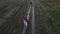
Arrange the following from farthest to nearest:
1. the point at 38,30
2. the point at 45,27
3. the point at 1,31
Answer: the point at 45,27 → the point at 38,30 → the point at 1,31

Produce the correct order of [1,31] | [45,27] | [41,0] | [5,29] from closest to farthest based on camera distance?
[1,31] < [5,29] < [45,27] < [41,0]

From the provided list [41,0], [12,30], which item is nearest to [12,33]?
[12,30]

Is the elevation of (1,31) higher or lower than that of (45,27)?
higher

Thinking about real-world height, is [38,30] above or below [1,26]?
below

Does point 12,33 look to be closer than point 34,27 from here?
Yes

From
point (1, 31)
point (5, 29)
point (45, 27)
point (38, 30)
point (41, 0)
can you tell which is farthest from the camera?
point (41, 0)

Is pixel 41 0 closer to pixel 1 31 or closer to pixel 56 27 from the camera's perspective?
pixel 56 27

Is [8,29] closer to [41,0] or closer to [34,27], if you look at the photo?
[34,27]

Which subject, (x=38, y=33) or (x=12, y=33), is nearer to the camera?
(x=12, y=33)

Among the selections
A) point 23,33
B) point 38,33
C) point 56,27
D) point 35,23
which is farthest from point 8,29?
point 56,27
